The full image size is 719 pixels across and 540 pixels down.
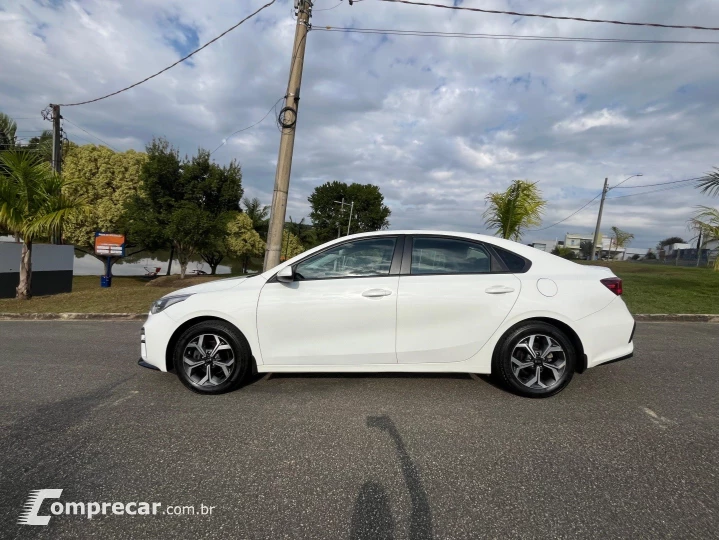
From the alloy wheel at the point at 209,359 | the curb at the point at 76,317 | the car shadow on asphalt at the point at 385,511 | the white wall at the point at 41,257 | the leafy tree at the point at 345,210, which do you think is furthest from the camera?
the leafy tree at the point at 345,210

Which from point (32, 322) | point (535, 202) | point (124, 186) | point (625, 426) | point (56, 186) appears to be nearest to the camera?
point (625, 426)

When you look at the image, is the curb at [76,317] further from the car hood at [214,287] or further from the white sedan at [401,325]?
the white sedan at [401,325]

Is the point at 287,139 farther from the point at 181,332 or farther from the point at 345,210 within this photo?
the point at 345,210

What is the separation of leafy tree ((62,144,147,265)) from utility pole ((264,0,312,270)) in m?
19.3

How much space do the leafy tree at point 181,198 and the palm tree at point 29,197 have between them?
8.38m

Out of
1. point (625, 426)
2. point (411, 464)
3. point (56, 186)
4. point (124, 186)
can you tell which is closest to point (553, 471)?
point (411, 464)

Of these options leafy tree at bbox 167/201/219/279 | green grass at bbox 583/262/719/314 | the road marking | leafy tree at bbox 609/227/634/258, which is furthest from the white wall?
leafy tree at bbox 609/227/634/258

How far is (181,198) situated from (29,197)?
10.2 metres

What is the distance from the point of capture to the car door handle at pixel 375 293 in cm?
330

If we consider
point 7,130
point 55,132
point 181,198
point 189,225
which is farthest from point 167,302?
point 7,130

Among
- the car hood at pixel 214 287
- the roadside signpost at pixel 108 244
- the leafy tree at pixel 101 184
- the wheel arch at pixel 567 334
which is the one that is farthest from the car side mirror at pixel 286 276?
the leafy tree at pixel 101 184

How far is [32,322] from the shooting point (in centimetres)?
724

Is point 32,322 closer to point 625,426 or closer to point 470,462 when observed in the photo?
point 470,462

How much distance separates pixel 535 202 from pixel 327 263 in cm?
1049
